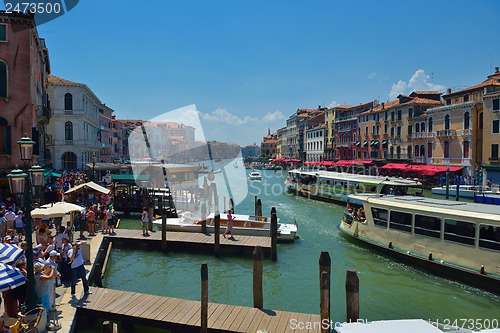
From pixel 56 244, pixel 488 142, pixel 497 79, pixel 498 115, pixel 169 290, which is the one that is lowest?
pixel 169 290

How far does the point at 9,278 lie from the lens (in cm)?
663

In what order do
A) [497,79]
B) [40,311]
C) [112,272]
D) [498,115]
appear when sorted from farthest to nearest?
[497,79] < [498,115] < [112,272] < [40,311]

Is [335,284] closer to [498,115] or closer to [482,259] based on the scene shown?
[482,259]

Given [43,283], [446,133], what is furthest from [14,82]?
[446,133]

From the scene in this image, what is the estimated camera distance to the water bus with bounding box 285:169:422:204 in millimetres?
28167

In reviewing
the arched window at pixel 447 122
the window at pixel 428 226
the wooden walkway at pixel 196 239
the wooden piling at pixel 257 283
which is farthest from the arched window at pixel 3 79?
the arched window at pixel 447 122

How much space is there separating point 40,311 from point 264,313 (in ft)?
16.5

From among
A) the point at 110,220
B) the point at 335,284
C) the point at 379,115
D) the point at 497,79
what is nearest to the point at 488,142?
the point at 497,79

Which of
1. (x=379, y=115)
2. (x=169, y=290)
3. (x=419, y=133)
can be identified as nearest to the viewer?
(x=169, y=290)

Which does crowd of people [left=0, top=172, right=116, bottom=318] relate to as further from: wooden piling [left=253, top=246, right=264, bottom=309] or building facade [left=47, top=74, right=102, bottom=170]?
building facade [left=47, top=74, right=102, bottom=170]

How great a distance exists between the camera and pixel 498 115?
3666 cm

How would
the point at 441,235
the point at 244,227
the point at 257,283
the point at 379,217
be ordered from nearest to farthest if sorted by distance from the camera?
1. the point at 257,283
2. the point at 441,235
3. the point at 379,217
4. the point at 244,227

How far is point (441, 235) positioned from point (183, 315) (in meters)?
9.43

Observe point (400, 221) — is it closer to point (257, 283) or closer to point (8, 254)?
point (257, 283)
